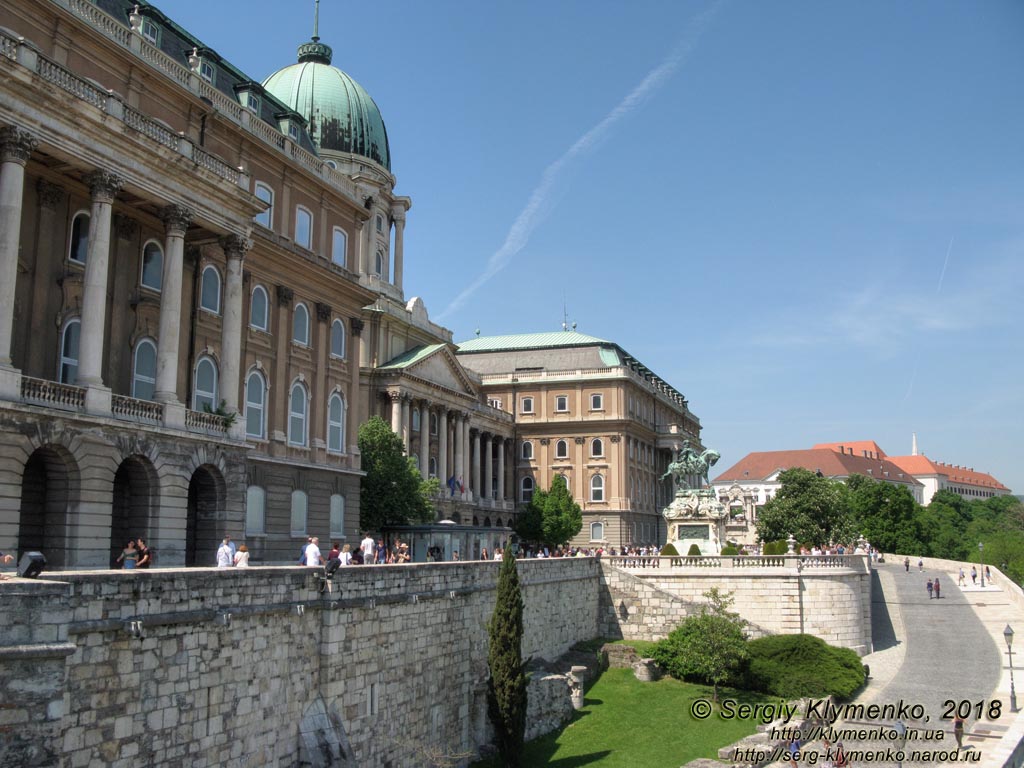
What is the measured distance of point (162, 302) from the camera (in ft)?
104

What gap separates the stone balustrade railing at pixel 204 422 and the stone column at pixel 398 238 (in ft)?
161

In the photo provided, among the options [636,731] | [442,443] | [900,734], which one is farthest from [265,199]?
[442,443]

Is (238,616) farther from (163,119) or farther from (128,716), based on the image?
(163,119)

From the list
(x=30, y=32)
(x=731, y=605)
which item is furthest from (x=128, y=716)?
(x=731, y=605)

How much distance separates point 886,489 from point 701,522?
61.2 meters

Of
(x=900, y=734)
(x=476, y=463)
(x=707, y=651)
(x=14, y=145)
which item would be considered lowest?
(x=900, y=734)

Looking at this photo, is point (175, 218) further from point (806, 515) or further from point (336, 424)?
point (806, 515)

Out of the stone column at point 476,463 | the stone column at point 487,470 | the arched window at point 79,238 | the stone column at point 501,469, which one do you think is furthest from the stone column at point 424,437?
the arched window at point 79,238

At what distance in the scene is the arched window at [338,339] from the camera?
153ft

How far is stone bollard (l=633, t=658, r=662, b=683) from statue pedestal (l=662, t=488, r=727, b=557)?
13.1 meters

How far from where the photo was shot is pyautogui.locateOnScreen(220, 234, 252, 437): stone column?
34500 mm

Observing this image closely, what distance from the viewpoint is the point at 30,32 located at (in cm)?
2983

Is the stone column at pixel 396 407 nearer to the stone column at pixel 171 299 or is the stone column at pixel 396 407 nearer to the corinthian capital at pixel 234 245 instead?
the corinthian capital at pixel 234 245

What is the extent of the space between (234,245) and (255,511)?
37.0ft
